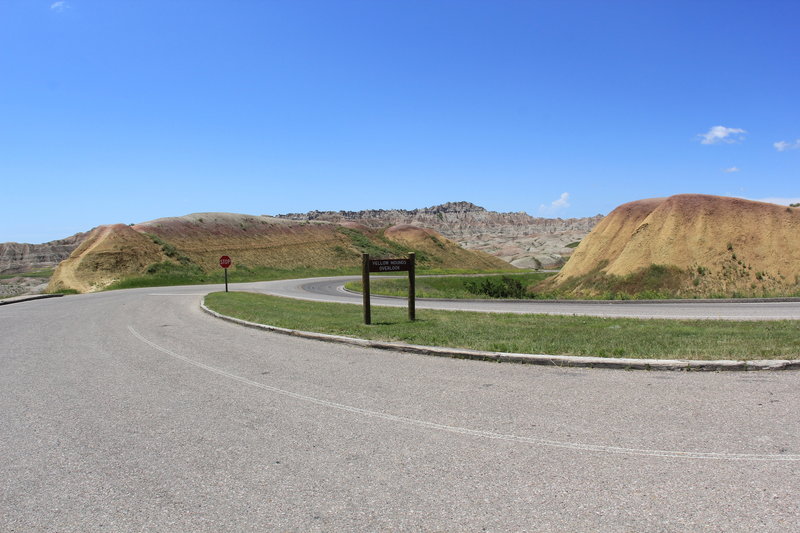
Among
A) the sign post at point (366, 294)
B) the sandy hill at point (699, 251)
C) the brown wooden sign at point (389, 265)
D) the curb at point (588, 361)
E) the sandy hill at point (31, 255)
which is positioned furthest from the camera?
the sandy hill at point (31, 255)

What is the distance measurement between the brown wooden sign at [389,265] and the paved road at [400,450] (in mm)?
6664

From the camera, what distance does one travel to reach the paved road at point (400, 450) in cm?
383

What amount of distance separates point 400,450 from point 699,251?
35802 mm

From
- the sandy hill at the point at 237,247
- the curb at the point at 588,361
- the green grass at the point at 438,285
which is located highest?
the sandy hill at the point at 237,247

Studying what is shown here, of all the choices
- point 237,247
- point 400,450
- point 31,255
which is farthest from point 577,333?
point 31,255

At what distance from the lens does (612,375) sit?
25.5ft

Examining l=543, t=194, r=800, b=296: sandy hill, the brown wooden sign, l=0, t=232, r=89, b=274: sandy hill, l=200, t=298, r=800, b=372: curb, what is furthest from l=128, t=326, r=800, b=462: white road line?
l=0, t=232, r=89, b=274: sandy hill

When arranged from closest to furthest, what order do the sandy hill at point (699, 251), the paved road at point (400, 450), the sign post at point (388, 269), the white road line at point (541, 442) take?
the paved road at point (400, 450) < the white road line at point (541, 442) < the sign post at point (388, 269) < the sandy hill at point (699, 251)

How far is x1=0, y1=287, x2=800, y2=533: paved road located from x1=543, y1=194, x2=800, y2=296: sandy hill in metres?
27.5

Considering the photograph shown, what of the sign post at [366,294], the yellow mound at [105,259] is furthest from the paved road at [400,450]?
the yellow mound at [105,259]

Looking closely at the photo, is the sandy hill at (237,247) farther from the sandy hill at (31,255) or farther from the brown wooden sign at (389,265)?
the sandy hill at (31,255)

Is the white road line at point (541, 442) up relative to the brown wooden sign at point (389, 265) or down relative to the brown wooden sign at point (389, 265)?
down

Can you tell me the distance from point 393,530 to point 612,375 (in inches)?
207

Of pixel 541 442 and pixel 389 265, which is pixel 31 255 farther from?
pixel 541 442
